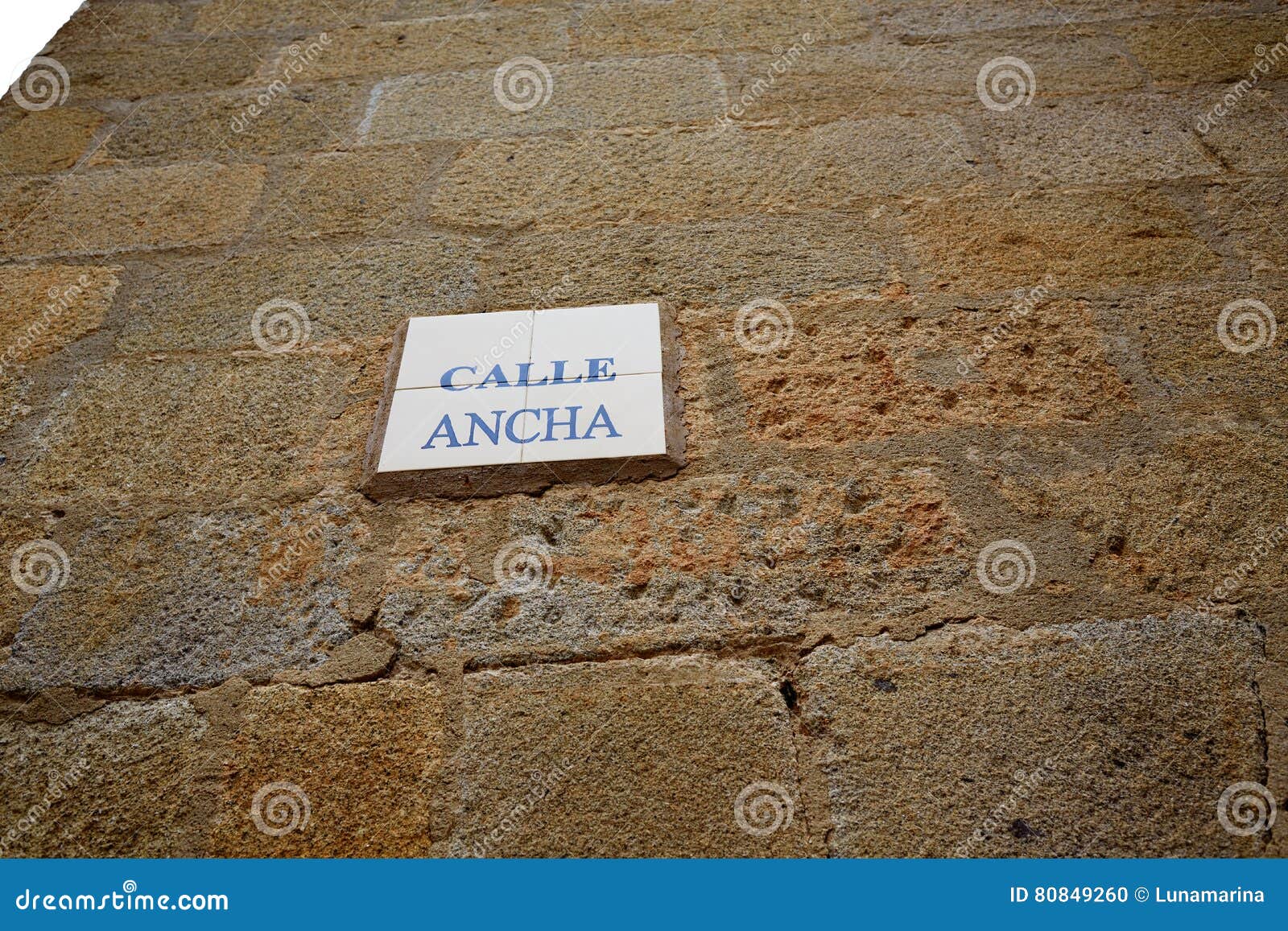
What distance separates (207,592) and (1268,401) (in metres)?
1.59

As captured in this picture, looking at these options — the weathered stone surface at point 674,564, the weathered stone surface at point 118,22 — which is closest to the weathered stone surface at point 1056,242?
the weathered stone surface at point 674,564

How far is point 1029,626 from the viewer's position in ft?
3.66

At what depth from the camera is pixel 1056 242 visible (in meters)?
1.57

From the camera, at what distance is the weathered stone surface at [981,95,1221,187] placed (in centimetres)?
170

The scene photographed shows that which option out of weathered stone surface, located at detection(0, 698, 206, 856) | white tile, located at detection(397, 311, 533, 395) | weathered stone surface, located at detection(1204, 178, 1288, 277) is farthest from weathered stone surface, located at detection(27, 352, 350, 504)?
weathered stone surface, located at detection(1204, 178, 1288, 277)

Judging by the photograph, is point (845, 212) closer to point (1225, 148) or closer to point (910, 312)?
point (910, 312)

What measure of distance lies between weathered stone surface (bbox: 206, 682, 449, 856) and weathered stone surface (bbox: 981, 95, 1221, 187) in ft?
4.86

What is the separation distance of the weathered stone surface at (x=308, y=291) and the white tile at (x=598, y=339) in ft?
0.65

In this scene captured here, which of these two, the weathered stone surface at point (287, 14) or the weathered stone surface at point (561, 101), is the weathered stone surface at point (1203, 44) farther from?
the weathered stone surface at point (287, 14)

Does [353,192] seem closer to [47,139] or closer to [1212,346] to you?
[47,139]

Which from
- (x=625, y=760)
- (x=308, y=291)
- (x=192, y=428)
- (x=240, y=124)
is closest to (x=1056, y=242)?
(x=625, y=760)

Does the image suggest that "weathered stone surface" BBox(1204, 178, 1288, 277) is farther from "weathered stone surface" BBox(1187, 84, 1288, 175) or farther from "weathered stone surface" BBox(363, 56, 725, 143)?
"weathered stone surface" BBox(363, 56, 725, 143)

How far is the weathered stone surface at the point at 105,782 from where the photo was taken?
1.03 meters

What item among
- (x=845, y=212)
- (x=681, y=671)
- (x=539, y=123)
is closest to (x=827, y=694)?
(x=681, y=671)
